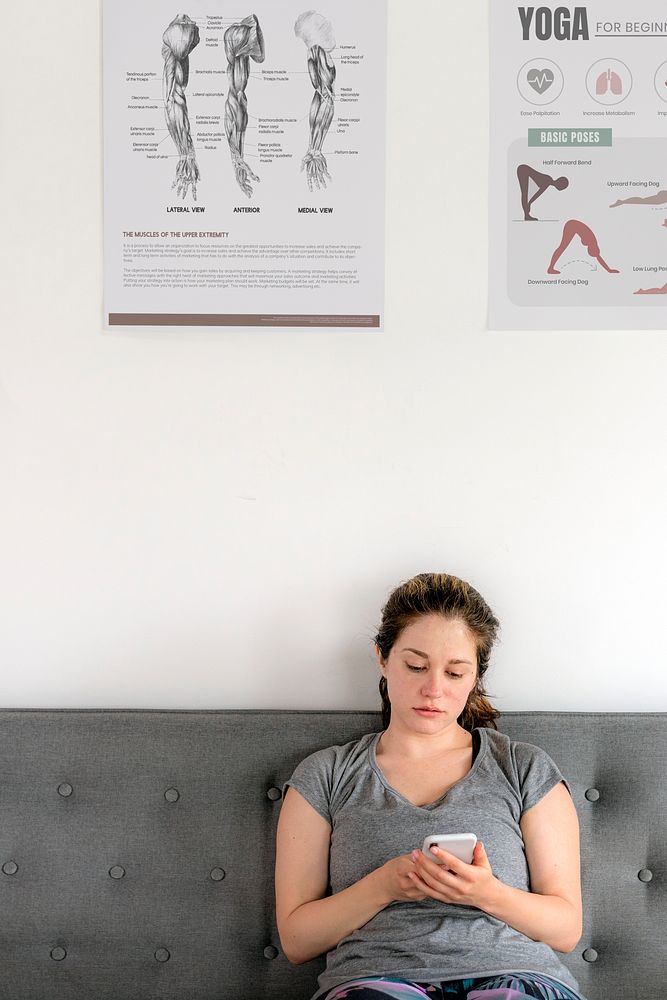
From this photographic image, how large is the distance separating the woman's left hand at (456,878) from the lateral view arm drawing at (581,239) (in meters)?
1.06

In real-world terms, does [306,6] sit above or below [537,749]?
above

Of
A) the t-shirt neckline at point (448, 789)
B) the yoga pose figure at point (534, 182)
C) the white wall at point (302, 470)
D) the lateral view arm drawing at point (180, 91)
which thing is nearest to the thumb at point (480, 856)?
the t-shirt neckline at point (448, 789)

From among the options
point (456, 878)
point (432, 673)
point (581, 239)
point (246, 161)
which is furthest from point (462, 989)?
point (246, 161)

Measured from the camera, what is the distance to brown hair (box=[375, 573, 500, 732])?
5.32 ft

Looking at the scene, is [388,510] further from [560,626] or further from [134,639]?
[134,639]

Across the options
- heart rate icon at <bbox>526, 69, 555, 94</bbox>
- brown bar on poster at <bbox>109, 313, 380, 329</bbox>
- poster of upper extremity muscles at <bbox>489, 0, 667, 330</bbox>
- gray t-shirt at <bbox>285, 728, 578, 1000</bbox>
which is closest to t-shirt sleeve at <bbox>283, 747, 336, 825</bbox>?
gray t-shirt at <bbox>285, 728, 578, 1000</bbox>

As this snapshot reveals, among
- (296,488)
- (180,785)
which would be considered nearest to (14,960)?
(180,785)

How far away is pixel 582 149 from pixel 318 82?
20.3 inches

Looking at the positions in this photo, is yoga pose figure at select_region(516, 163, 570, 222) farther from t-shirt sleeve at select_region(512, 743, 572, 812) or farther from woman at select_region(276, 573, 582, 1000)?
t-shirt sleeve at select_region(512, 743, 572, 812)

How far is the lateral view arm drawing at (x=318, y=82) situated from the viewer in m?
1.79

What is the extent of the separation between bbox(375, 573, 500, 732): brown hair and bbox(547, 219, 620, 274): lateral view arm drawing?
639 mm

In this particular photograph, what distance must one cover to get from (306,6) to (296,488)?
35.8 inches

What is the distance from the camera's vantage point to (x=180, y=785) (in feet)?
5.55

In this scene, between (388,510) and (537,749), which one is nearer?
(537,749)
